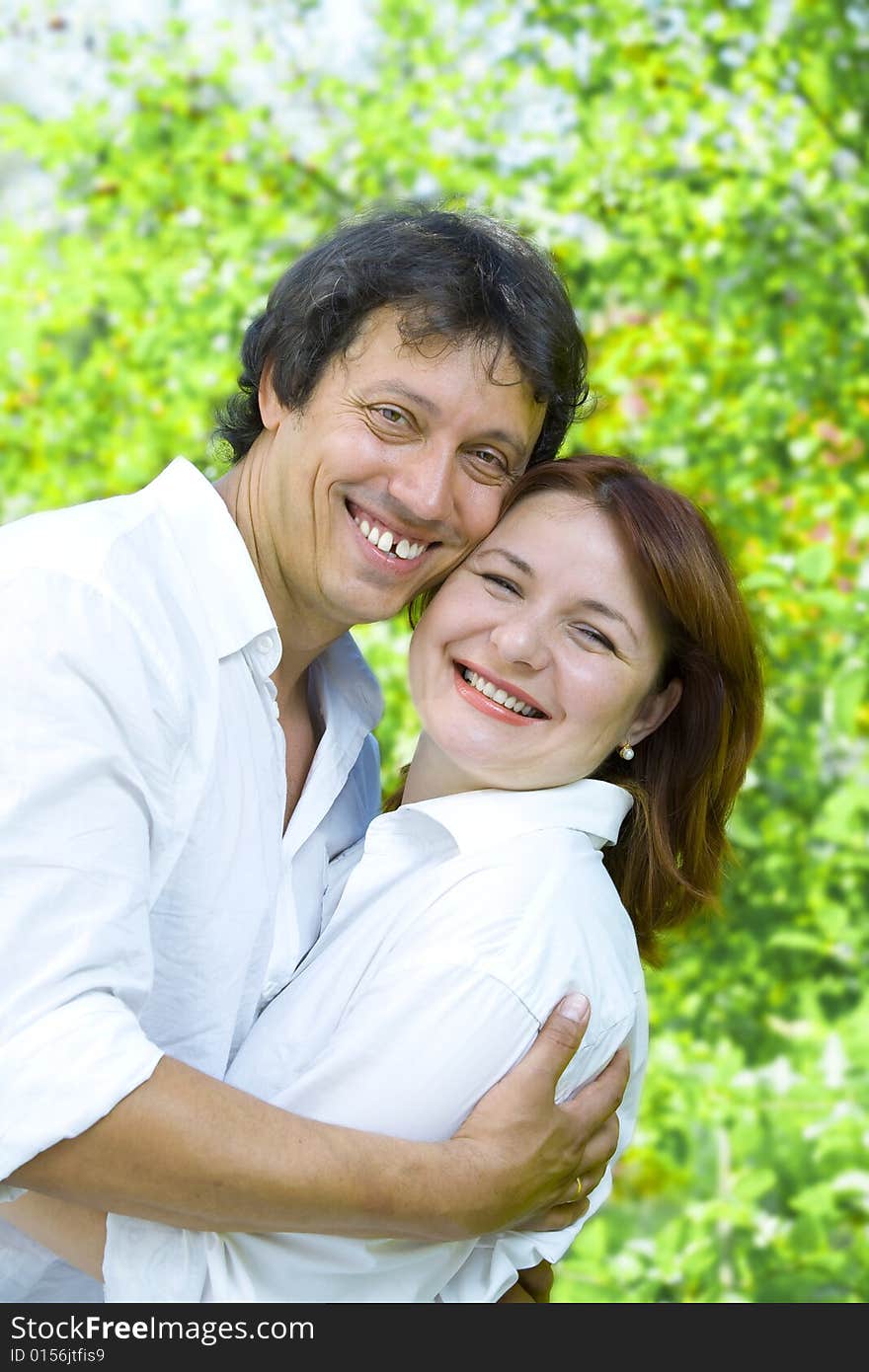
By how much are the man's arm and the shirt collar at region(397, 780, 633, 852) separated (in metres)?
0.35

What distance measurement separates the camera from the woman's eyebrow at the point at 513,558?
239cm

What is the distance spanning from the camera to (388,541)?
7.58 feet

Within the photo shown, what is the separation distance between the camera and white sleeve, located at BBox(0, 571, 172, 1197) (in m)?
1.62

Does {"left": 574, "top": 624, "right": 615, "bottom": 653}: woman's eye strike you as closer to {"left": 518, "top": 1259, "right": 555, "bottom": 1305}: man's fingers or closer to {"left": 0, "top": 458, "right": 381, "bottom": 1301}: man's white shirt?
{"left": 0, "top": 458, "right": 381, "bottom": 1301}: man's white shirt

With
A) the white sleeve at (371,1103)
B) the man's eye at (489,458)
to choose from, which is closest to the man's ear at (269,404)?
the man's eye at (489,458)

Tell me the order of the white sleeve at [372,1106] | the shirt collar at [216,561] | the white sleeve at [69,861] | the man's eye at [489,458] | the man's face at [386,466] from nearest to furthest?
Answer: the white sleeve at [69,861]
the white sleeve at [372,1106]
the shirt collar at [216,561]
the man's face at [386,466]
the man's eye at [489,458]

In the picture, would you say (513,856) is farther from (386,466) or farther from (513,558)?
(386,466)

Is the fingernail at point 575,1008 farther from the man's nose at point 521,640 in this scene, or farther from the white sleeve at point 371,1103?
the man's nose at point 521,640

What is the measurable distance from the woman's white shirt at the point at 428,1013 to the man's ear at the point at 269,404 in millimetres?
688

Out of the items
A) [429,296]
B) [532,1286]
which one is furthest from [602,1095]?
[429,296]

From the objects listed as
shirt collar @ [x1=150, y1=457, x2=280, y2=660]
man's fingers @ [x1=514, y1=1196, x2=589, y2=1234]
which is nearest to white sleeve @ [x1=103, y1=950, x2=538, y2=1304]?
man's fingers @ [x1=514, y1=1196, x2=589, y2=1234]
